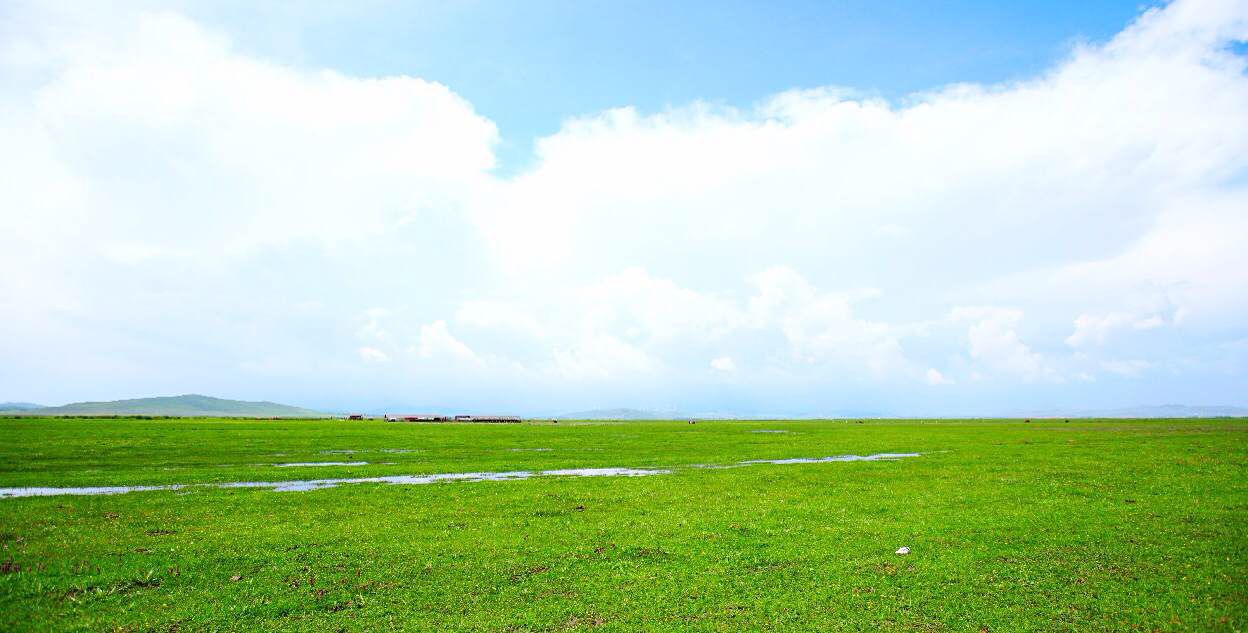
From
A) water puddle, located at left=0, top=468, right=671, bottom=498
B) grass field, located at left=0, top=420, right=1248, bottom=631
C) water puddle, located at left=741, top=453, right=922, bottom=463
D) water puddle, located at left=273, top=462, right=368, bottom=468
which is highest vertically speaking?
grass field, located at left=0, top=420, right=1248, bottom=631

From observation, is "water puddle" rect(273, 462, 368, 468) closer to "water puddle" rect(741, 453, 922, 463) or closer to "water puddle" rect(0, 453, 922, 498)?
"water puddle" rect(0, 453, 922, 498)

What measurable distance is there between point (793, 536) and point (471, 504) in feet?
48.4

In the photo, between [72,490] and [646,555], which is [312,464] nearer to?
[72,490]

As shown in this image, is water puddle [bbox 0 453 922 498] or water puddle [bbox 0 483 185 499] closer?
water puddle [bbox 0 483 185 499]

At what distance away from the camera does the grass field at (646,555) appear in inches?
542

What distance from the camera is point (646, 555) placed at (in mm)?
18625

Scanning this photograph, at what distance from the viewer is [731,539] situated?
20.2 meters

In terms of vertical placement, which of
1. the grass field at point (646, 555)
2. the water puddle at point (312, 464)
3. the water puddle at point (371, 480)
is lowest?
the water puddle at point (312, 464)

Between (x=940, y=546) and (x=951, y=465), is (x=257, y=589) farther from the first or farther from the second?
(x=951, y=465)

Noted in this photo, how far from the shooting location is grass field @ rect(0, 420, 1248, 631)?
13.8 metres

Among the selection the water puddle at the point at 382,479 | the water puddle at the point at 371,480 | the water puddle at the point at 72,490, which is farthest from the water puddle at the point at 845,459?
the water puddle at the point at 72,490

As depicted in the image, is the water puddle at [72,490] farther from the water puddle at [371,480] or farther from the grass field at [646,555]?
the grass field at [646,555]

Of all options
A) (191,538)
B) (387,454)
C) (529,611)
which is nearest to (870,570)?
(529,611)

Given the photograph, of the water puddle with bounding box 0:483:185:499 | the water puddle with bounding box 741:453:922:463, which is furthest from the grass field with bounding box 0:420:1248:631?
the water puddle with bounding box 741:453:922:463
